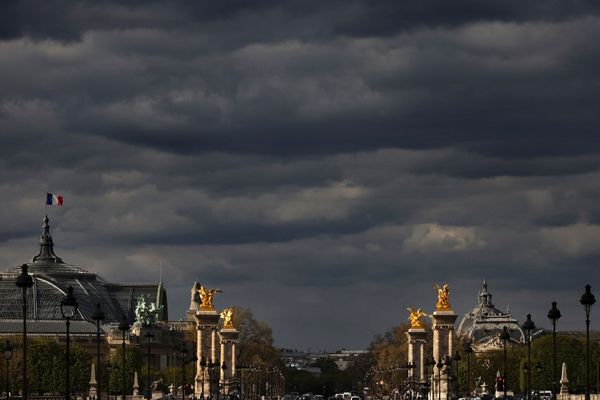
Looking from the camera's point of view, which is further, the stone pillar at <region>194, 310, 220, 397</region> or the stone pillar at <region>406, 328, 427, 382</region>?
the stone pillar at <region>406, 328, 427, 382</region>

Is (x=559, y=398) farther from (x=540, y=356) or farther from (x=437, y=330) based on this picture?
(x=540, y=356)

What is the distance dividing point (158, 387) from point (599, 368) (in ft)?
156

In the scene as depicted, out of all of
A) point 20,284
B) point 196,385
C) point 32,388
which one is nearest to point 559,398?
point 196,385

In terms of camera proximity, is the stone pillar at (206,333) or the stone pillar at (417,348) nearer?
the stone pillar at (206,333)

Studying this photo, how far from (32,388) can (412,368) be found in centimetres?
4275

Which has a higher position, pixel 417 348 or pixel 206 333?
pixel 206 333

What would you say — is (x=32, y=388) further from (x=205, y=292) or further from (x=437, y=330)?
(x=437, y=330)

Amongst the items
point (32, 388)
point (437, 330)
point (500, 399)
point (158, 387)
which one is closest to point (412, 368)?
point (437, 330)

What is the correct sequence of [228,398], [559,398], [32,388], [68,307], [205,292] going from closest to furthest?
1. [68,307]
2. [559,398]
3. [228,398]
4. [205,292]
5. [32,388]

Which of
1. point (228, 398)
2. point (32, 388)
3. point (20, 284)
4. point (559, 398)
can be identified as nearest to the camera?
point (20, 284)

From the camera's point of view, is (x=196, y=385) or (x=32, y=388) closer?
(x=196, y=385)

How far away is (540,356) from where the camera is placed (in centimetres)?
19925

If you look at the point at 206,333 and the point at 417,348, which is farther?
the point at 417,348

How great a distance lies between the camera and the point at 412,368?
189m
